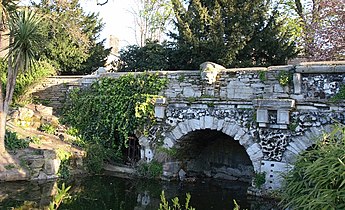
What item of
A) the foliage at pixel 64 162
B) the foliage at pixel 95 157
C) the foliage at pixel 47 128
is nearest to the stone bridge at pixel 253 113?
the foliage at pixel 95 157

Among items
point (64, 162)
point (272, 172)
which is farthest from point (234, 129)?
point (64, 162)

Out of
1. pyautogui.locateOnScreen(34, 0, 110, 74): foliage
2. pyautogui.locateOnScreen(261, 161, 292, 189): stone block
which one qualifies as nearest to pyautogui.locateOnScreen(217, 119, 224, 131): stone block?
pyautogui.locateOnScreen(261, 161, 292, 189): stone block

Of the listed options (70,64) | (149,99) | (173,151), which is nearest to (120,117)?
(149,99)

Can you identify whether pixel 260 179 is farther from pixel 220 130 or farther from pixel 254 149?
pixel 220 130

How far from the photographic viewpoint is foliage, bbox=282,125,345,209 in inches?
153

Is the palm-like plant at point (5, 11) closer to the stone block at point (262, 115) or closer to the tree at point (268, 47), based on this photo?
the stone block at point (262, 115)

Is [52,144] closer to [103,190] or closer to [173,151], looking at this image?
[103,190]

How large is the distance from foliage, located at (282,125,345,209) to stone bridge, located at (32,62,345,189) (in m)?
1.62

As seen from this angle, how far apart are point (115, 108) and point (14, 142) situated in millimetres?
2868

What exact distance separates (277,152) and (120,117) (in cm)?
452

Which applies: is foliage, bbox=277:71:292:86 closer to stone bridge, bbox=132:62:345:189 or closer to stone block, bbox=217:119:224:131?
stone bridge, bbox=132:62:345:189

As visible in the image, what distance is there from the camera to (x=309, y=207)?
3967mm

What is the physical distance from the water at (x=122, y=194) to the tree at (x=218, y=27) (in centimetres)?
544

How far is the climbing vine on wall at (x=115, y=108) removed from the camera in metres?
9.96
